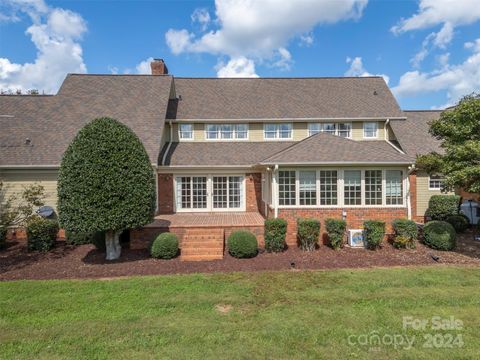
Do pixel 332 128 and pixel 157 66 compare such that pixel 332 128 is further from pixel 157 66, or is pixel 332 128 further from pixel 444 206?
pixel 157 66

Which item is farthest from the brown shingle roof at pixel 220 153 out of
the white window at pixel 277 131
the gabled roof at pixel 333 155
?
the gabled roof at pixel 333 155

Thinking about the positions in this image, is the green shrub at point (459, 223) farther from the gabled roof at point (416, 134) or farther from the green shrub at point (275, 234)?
the green shrub at point (275, 234)

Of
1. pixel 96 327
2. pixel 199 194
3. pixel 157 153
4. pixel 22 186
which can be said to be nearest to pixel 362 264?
pixel 96 327

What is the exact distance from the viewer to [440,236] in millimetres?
10961

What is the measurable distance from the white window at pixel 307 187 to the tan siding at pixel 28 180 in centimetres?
1163

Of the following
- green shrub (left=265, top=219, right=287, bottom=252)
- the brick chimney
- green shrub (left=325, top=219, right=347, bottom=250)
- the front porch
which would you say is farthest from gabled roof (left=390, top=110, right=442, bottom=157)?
the brick chimney

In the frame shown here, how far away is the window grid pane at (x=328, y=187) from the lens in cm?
1213

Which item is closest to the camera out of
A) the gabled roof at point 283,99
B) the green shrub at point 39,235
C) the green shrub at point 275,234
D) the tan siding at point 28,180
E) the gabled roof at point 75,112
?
the green shrub at point 275,234

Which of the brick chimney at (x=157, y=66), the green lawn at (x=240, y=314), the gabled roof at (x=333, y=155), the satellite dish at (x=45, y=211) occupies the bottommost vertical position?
the green lawn at (x=240, y=314)

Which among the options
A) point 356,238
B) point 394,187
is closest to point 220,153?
point 356,238

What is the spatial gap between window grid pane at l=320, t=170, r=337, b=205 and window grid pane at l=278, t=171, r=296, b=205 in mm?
1211

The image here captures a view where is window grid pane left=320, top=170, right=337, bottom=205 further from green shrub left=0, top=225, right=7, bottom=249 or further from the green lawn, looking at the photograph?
green shrub left=0, top=225, right=7, bottom=249

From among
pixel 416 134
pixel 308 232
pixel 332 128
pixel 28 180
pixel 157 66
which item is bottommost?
pixel 308 232

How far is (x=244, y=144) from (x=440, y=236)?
1059 centimetres
